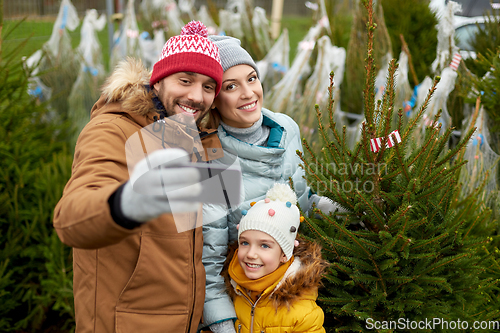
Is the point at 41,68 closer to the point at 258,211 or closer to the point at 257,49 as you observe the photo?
the point at 257,49

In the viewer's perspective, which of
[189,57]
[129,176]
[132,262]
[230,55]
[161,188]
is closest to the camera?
[161,188]

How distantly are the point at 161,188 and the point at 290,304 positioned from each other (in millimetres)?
1021

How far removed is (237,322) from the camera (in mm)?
1868

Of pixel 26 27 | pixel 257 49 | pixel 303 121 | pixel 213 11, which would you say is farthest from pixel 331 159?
pixel 213 11

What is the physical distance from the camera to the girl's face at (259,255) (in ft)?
5.82

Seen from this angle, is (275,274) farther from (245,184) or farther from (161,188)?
(161,188)

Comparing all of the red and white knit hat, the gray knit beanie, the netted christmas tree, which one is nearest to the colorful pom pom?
the red and white knit hat

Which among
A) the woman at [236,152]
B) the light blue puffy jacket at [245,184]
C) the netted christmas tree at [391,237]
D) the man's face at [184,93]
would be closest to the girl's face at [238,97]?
the woman at [236,152]

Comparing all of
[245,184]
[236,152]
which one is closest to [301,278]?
[245,184]

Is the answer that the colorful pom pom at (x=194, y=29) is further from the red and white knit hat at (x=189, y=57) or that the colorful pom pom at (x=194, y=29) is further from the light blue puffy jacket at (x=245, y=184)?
the light blue puffy jacket at (x=245, y=184)

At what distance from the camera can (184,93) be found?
1653 mm

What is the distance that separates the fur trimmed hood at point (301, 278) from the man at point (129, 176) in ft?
1.10

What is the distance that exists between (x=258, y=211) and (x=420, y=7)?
4.43 m

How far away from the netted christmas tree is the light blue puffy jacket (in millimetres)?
219
